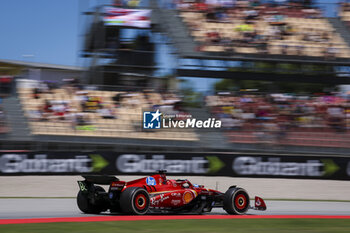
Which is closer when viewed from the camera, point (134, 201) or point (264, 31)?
point (134, 201)

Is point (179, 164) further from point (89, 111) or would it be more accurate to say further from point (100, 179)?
point (100, 179)

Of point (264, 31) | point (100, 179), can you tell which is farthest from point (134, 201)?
point (264, 31)

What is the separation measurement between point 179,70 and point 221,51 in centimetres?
208

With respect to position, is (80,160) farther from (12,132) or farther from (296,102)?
(296,102)

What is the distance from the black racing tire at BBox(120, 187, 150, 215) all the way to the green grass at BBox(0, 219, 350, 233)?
714 millimetres

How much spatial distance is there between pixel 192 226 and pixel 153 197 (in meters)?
1.83

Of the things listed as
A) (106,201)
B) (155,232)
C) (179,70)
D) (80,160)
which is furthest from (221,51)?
(155,232)

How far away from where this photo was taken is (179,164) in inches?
724

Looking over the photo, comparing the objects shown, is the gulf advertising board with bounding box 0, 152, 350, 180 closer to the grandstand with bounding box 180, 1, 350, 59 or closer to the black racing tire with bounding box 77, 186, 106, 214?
the grandstand with bounding box 180, 1, 350, 59

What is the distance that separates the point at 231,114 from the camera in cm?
2019

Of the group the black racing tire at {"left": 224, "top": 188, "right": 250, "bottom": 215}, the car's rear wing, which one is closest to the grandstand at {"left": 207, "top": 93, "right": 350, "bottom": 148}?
the black racing tire at {"left": 224, "top": 188, "right": 250, "bottom": 215}

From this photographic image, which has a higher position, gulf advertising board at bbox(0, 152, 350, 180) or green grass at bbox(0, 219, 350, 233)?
green grass at bbox(0, 219, 350, 233)

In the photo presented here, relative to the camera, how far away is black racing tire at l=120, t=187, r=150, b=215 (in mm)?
10344

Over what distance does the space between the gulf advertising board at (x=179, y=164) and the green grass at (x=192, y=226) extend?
26.1 ft
